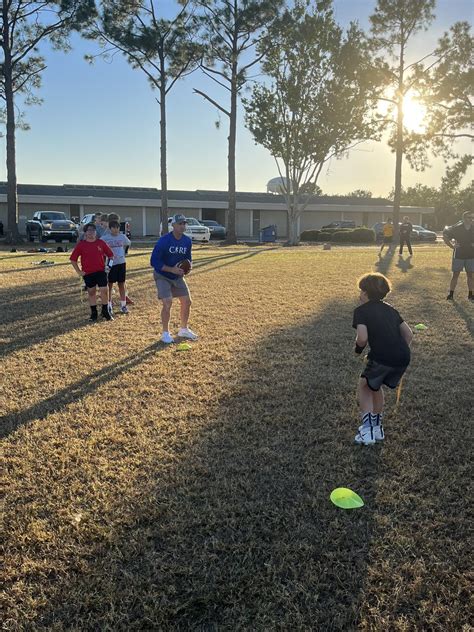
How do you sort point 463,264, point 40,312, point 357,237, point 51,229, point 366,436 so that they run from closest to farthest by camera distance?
point 366,436 < point 40,312 < point 463,264 < point 51,229 < point 357,237

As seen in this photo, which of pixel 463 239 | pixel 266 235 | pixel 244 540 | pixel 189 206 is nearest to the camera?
pixel 244 540

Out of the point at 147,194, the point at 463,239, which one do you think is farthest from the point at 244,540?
the point at 147,194

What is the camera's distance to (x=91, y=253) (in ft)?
23.6

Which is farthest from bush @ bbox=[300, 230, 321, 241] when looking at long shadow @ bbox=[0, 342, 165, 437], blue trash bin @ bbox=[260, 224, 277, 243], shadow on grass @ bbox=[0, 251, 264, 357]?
long shadow @ bbox=[0, 342, 165, 437]

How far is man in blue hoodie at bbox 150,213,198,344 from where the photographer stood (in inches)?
237

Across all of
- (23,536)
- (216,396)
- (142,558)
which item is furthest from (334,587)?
(216,396)

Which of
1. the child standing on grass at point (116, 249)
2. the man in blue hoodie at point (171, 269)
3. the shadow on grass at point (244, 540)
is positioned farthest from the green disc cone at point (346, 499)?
the child standing on grass at point (116, 249)

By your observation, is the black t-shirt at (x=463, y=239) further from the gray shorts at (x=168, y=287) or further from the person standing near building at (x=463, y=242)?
the gray shorts at (x=168, y=287)

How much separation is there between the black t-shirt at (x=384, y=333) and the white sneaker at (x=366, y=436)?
0.51 m

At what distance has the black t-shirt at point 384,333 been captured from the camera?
331cm

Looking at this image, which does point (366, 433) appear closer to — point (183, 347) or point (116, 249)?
point (183, 347)

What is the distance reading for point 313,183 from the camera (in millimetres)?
29141

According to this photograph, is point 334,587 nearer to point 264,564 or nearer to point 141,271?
point 264,564

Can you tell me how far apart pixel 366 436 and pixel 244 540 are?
138 centimetres
